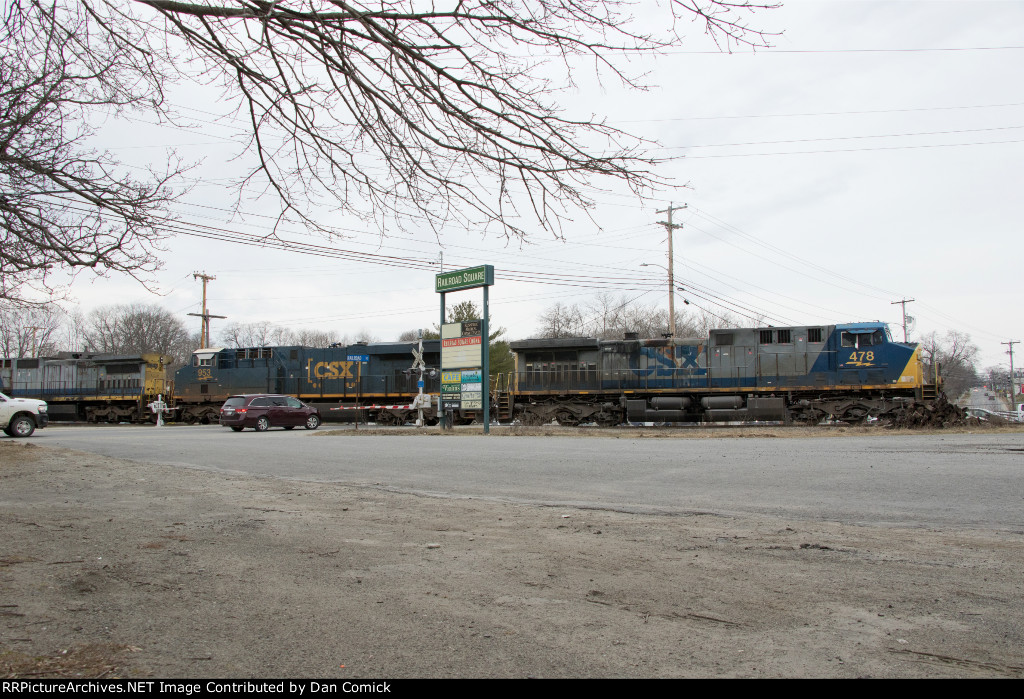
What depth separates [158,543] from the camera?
5.77m

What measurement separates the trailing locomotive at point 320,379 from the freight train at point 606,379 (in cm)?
6

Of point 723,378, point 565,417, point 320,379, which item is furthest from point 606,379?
point 320,379

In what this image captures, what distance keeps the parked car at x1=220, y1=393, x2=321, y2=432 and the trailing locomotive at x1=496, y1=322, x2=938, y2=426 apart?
347 inches

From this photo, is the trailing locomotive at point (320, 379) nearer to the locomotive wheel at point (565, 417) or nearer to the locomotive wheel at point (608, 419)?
the locomotive wheel at point (565, 417)

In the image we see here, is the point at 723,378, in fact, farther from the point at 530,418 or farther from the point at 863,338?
the point at 530,418

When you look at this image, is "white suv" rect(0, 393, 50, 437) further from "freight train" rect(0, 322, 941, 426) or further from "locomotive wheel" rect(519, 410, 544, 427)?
"locomotive wheel" rect(519, 410, 544, 427)

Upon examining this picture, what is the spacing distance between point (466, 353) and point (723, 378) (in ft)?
35.0

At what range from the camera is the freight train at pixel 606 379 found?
26922 millimetres

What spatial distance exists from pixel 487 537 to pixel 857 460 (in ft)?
26.8

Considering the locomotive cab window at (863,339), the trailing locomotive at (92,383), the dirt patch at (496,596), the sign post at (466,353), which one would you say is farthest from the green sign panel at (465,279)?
the trailing locomotive at (92,383)

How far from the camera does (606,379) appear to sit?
30.3 m

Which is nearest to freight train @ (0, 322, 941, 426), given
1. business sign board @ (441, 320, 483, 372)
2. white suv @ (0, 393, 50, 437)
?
business sign board @ (441, 320, 483, 372)

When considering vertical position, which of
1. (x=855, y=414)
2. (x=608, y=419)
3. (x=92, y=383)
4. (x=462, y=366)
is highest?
(x=462, y=366)

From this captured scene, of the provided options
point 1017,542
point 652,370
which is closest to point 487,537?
point 1017,542
